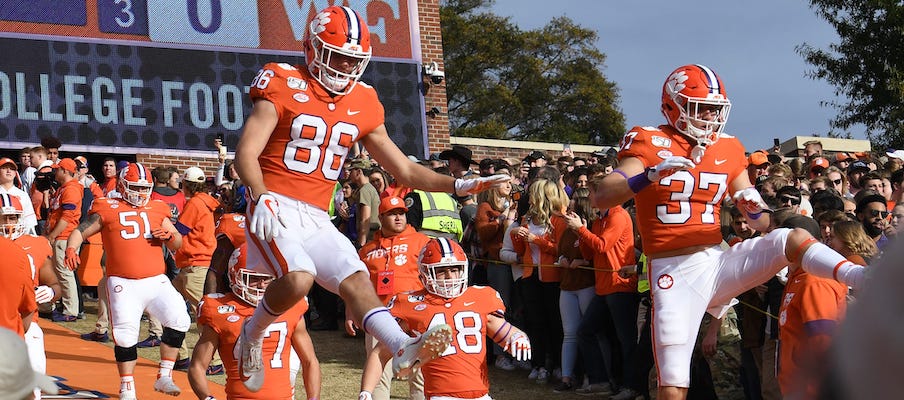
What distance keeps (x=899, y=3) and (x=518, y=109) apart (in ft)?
64.7

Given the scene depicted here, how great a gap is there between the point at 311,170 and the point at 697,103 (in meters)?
2.14

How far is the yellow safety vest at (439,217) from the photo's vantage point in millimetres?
11242

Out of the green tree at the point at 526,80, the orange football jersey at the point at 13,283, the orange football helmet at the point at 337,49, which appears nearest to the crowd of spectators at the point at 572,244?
the orange football helmet at the point at 337,49

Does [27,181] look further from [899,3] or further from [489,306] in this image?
[899,3]

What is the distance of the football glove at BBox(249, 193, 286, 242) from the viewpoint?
17.5ft

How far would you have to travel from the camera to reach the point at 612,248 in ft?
32.9

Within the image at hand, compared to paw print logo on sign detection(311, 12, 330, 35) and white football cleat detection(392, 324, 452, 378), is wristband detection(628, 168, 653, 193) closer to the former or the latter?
white football cleat detection(392, 324, 452, 378)

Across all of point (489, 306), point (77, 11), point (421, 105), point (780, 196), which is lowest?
point (489, 306)

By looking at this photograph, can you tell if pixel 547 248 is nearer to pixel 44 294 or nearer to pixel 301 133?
pixel 44 294

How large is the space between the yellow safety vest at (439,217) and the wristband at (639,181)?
523cm

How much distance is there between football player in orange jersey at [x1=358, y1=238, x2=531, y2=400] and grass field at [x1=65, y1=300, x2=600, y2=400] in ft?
9.05

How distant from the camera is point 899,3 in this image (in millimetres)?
21703

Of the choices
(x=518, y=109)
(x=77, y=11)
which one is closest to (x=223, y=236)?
(x=77, y=11)

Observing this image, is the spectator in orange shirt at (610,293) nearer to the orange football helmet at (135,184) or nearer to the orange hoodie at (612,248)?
the orange hoodie at (612,248)
